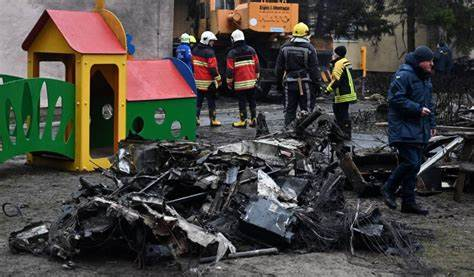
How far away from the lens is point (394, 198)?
8.53 m

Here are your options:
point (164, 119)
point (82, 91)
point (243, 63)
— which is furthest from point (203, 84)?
point (82, 91)

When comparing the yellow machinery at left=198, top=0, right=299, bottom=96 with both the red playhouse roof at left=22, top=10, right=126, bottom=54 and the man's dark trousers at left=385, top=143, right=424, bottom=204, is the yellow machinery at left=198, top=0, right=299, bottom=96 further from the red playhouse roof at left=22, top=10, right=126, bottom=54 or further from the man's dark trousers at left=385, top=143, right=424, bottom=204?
the man's dark trousers at left=385, top=143, right=424, bottom=204

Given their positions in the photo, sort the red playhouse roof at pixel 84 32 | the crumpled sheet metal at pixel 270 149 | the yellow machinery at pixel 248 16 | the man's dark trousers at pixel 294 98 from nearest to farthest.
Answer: the crumpled sheet metal at pixel 270 149
the red playhouse roof at pixel 84 32
the man's dark trousers at pixel 294 98
the yellow machinery at pixel 248 16

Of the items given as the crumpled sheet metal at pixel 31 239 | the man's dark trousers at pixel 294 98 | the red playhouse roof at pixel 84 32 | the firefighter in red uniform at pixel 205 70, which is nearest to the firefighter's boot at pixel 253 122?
the firefighter in red uniform at pixel 205 70

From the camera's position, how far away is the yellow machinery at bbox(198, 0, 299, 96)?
21.8m

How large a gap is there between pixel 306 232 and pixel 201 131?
827 centimetres

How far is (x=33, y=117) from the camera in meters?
9.81

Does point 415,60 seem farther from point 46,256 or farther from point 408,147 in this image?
point 46,256

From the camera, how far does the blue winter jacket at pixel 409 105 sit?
793cm

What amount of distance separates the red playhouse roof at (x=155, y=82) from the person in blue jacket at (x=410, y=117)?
13.6ft

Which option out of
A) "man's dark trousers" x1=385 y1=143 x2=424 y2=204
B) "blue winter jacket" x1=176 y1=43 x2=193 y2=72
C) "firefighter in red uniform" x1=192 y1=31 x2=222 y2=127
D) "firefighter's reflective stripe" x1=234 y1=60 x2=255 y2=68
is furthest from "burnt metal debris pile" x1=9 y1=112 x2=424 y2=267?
"blue winter jacket" x1=176 y1=43 x2=193 y2=72

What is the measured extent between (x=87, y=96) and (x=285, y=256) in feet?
15.5

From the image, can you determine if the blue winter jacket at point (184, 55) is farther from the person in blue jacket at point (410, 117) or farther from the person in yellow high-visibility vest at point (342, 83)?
the person in blue jacket at point (410, 117)

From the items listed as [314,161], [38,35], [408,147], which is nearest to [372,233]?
[408,147]
